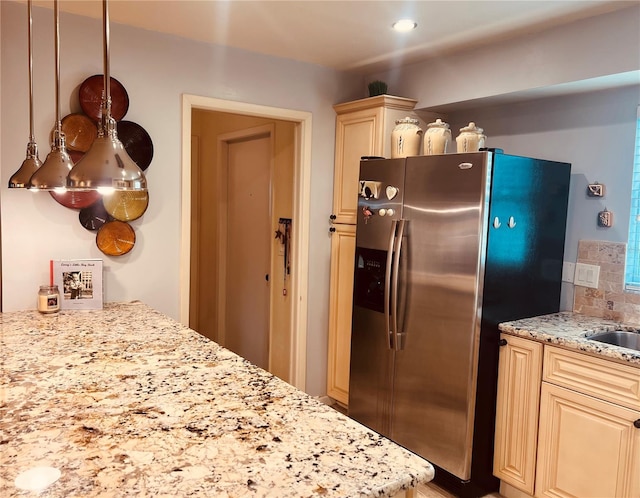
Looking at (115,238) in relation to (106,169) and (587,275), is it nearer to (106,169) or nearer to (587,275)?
(106,169)

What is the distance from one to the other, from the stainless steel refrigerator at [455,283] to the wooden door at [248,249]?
4.34 feet

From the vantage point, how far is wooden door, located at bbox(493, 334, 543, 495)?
2.45 metres

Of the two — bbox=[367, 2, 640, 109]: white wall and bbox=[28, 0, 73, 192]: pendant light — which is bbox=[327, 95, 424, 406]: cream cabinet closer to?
bbox=[367, 2, 640, 109]: white wall

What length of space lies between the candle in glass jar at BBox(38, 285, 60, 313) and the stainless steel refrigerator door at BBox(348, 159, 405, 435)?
165 cm

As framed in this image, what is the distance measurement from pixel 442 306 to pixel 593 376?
74cm

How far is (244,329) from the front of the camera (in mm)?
4434

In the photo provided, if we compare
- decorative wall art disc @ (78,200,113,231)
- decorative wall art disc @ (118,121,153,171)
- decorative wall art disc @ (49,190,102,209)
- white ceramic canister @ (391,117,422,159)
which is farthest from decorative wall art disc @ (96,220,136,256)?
white ceramic canister @ (391,117,422,159)

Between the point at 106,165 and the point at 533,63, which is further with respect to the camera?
the point at 533,63

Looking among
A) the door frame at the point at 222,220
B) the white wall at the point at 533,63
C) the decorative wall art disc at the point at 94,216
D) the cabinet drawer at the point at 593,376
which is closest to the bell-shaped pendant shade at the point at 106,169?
the decorative wall art disc at the point at 94,216

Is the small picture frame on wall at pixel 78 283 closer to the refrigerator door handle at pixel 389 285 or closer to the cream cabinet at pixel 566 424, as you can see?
the refrigerator door handle at pixel 389 285

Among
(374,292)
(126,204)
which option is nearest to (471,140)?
(374,292)

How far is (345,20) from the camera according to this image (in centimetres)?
257

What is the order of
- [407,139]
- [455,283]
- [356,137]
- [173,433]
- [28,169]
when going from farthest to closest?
[356,137]
[407,139]
[455,283]
[28,169]
[173,433]

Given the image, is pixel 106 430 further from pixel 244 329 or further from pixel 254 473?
pixel 244 329
